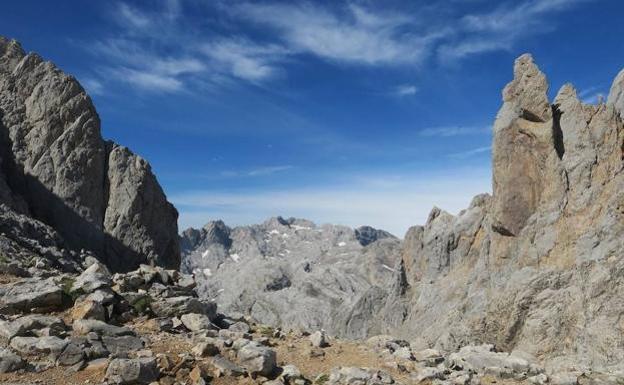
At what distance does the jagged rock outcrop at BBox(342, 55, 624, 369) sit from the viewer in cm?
5503

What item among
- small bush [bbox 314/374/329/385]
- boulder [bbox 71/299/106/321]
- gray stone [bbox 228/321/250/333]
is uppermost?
boulder [bbox 71/299/106/321]

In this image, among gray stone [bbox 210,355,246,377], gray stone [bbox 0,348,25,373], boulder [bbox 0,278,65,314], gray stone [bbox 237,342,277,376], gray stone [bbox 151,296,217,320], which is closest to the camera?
gray stone [bbox 0,348,25,373]

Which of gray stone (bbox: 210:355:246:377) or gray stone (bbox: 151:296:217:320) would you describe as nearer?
gray stone (bbox: 210:355:246:377)

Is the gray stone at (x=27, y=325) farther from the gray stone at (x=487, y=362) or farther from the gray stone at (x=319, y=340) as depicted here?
the gray stone at (x=487, y=362)

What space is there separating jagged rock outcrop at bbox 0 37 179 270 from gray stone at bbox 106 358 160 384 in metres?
41.0

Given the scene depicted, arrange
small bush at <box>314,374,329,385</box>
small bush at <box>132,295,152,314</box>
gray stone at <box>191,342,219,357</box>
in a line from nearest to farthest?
small bush at <box>314,374,329,385</box>, gray stone at <box>191,342,219,357</box>, small bush at <box>132,295,152,314</box>

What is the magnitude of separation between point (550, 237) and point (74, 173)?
201 feet

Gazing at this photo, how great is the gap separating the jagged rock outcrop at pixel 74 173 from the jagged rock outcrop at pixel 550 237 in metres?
35.6

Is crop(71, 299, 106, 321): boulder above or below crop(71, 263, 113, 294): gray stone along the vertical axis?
below

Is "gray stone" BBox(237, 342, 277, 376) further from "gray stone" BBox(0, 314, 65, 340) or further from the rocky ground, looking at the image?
"gray stone" BBox(0, 314, 65, 340)

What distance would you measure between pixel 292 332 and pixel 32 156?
142 ft

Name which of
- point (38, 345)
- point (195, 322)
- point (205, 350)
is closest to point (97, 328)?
point (38, 345)

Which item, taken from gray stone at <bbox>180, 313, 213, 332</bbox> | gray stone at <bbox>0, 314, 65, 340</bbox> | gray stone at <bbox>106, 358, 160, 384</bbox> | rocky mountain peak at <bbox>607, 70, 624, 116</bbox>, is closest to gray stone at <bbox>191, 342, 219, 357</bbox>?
gray stone at <bbox>106, 358, 160, 384</bbox>

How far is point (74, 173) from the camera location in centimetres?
5725
